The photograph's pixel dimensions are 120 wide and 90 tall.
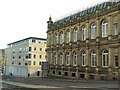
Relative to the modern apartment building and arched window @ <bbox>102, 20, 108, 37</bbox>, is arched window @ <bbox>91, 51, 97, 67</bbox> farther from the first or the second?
the modern apartment building

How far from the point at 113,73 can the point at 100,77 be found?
11.3 feet

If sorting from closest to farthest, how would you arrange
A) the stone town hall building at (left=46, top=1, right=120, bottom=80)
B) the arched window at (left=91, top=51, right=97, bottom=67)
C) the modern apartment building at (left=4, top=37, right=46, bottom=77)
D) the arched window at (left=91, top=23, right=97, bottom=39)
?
the stone town hall building at (left=46, top=1, right=120, bottom=80) → the arched window at (left=91, top=51, right=97, bottom=67) → the arched window at (left=91, top=23, right=97, bottom=39) → the modern apartment building at (left=4, top=37, right=46, bottom=77)

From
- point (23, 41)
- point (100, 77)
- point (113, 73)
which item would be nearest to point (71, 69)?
point (100, 77)

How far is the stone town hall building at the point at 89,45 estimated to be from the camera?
32281 mm

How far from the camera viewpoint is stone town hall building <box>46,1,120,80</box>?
3228 centimetres

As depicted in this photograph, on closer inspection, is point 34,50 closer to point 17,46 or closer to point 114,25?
point 17,46

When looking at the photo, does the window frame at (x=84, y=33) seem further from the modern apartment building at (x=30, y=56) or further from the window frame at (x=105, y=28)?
the modern apartment building at (x=30, y=56)

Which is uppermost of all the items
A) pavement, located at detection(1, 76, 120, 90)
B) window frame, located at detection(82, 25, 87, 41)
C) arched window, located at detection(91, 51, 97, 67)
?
window frame, located at detection(82, 25, 87, 41)

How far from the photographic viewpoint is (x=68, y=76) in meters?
44.2

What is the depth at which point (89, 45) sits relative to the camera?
3791 centimetres

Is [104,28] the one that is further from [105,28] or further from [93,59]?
[93,59]

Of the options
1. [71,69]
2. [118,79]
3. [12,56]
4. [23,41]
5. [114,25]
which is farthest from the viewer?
[12,56]

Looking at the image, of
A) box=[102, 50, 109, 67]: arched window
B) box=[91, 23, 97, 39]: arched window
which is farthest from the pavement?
box=[91, 23, 97, 39]: arched window

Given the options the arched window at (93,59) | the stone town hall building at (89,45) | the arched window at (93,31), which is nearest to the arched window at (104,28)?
the stone town hall building at (89,45)
